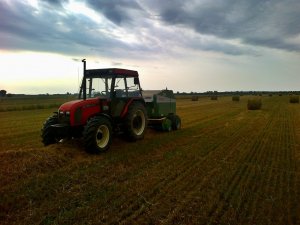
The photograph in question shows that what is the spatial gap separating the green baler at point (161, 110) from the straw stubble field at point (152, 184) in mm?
2536

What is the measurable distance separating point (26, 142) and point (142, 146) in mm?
4521

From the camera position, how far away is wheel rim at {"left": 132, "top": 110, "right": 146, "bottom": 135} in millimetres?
10906

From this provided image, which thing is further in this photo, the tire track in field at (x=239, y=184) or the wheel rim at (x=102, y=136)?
the wheel rim at (x=102, y=136)

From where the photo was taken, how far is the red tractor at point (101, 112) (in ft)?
28.4

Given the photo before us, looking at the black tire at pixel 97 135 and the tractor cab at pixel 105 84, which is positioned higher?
the tractor cab at pixel 105 84

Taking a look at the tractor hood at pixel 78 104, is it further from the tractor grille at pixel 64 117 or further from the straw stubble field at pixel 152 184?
the straw stubble field at pixel 152 184

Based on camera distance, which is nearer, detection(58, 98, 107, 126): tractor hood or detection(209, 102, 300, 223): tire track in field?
detection(209, 102, 300, 223): tire track in field

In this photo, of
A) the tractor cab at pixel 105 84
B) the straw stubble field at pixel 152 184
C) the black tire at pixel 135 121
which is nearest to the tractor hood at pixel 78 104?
the tractor cab at pixel 105 84

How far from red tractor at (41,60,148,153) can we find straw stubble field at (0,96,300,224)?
439 mm

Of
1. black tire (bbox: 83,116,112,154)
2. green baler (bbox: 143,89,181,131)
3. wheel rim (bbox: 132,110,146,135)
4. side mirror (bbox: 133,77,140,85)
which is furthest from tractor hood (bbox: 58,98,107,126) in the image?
green baler (bbox: 143,89,181,131)

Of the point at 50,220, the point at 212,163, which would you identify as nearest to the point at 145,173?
the point at 212,163

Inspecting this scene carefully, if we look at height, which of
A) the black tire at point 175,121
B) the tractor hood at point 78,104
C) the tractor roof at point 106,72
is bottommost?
the black tire at point 175,121

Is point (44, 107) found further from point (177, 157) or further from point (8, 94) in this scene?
point (8, 94)

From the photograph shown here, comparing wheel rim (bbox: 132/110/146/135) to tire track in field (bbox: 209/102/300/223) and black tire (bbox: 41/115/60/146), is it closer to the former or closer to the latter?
black tire (bbox: 41/115/60/146)
